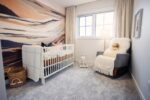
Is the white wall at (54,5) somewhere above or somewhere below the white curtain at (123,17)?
above

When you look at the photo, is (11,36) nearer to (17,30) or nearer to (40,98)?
(17,30)

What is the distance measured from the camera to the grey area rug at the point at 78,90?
5.38 feet

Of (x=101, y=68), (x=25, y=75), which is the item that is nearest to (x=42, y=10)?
(x=25, y=75)

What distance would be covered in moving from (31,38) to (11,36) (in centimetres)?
51

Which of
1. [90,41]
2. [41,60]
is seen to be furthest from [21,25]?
[90,41]

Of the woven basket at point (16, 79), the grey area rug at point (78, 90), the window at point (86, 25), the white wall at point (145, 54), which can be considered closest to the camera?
the white wall at point (145, 54)

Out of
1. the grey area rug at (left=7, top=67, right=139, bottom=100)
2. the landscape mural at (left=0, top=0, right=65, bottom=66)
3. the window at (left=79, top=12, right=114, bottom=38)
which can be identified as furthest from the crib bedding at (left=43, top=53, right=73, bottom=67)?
the window at (left=79, top=12, right=114, bottom=38)

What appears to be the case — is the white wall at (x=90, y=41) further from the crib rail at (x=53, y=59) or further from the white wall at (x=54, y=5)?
the crib rail at (x=53, y=59)

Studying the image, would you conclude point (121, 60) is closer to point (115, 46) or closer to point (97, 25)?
point (115, 46)

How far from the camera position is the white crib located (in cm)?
204

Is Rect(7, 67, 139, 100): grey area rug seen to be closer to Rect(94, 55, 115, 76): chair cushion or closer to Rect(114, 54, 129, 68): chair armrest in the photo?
Rect(94, 55, 115, 76): chair cushion

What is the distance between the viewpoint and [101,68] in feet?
8.40

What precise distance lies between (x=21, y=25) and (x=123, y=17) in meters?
2.70

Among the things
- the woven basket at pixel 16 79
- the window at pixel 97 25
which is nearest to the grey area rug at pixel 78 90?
the woven basket at pixel 16 79
